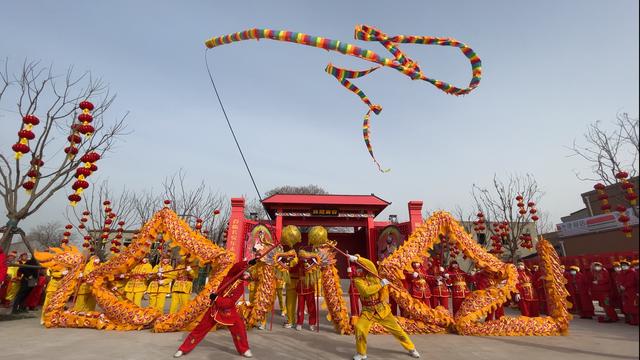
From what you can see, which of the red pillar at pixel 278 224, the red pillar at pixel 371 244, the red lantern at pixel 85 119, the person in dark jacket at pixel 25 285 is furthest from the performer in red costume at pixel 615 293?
Result: the person in dark jacket at pixel 25 285

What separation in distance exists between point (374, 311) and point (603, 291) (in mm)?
6972

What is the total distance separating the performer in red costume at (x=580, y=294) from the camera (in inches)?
324

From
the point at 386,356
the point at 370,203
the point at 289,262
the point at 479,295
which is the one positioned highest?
the point at 370,203

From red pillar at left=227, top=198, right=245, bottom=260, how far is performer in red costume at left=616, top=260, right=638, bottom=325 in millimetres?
11264

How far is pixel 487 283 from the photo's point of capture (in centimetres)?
727

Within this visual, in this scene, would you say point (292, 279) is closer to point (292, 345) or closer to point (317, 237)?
point (317, 237)

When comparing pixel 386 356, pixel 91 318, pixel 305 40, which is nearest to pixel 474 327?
pixel 386 356

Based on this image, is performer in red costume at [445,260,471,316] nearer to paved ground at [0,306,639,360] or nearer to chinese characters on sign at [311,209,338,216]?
paved ground at [0,306,639,360]

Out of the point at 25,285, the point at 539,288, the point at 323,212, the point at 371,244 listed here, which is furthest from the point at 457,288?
the point at 25,285

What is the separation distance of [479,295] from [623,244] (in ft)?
39.7

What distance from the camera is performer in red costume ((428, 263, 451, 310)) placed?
7.34 m

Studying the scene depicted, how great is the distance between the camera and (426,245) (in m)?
6.61

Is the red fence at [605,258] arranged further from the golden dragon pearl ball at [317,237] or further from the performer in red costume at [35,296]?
the performer in red costume at [35,296]

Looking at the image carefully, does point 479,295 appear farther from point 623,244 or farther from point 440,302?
point 623,244
